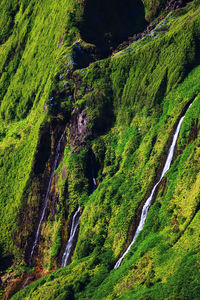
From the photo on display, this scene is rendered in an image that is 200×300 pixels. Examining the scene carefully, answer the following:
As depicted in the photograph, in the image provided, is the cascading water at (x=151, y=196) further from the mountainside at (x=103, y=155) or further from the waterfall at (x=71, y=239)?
the waterfall at (x=71, y=239)

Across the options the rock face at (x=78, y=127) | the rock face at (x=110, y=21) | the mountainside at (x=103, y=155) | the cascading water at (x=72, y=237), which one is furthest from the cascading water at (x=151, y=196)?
the rock face at (x=110, y=21)

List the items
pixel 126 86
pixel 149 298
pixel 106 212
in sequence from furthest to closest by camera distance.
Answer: pixel 126 86
pixel 106 212
pixel 149 298

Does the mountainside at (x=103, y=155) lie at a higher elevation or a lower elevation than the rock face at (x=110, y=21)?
lower

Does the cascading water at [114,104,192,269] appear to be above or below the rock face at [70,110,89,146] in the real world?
below

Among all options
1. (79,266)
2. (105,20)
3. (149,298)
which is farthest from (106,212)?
(105,20)

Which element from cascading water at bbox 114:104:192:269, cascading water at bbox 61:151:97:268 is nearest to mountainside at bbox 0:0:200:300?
cascading water at bbox 61:151:97:268

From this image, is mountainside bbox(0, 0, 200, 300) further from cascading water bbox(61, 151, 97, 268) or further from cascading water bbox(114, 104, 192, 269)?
cascading water bbox(114, 104, 192, 269)

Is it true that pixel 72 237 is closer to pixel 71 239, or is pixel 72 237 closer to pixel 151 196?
pixel 71 239

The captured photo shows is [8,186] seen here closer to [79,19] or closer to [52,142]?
[52,142]
